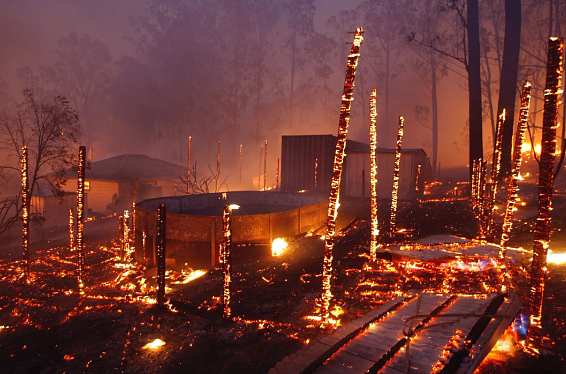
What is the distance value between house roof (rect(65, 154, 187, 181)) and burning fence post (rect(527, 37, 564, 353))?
27.4m

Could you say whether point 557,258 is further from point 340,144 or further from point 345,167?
point 345,167

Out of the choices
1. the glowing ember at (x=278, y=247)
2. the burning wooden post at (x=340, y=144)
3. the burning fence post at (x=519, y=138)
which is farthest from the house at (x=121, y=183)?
the burning fence post at (x=519, y=138)

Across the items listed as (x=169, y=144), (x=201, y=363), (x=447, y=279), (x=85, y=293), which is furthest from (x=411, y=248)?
(x=169, y=144)

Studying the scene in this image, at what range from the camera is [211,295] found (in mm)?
7043

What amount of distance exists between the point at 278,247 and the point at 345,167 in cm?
1005

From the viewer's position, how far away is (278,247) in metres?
10.3

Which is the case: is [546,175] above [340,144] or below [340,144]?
below

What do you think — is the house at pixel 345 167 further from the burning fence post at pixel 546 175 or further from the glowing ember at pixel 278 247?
the burning fence post at pixel 546 175

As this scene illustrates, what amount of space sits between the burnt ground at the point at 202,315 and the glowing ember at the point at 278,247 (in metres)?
0.33

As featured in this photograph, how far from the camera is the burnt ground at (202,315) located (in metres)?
4.73

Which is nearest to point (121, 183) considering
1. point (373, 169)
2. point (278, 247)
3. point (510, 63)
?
point (278, 247)

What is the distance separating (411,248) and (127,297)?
20.7ft

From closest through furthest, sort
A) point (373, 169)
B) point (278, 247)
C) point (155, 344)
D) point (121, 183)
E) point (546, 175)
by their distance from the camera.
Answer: point (546, 175) < point (155, 344) < point (373, 169) < point (278, 247) < point (121, 183)

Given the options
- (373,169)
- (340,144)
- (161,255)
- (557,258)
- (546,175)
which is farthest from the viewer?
(557,258)
